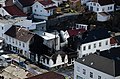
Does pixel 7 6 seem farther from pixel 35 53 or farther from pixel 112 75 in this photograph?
pixel 112 75

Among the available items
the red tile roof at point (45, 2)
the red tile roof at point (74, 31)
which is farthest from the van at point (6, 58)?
the red tile roof at point (45, 2)

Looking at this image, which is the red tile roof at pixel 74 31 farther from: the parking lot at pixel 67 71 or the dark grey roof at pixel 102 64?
the dark grey roof at pixel 102 64

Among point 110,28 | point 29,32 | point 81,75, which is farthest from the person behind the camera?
point 110,28

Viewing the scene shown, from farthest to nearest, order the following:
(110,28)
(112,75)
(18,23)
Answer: (110,28)
(18,23)
(112,75)

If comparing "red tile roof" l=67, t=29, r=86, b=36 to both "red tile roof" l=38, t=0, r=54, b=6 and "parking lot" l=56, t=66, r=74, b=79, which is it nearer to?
"parking lot" l=56, t=66, r=74, b=79

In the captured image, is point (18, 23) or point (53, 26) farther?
point (53, 26)

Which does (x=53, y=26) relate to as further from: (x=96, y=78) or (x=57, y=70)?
(x=96, y=78)

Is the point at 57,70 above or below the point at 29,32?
below

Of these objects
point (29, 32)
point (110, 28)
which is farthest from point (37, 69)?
point (110, 28)
